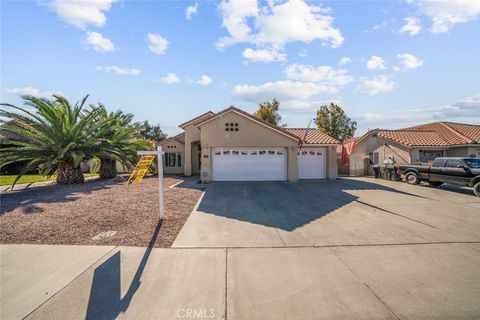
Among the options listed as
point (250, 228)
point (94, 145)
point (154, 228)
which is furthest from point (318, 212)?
point (94, 145)

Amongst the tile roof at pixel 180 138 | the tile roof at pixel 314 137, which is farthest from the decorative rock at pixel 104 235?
the tile roof at pixel 180 138

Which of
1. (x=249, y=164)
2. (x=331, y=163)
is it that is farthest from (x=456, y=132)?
(x=249, y=164)

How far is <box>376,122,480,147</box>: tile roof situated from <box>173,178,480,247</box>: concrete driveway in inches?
377

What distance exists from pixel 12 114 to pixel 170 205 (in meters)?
9.92

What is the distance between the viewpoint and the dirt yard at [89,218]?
5.92 m

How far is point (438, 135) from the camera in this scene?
2209 cm

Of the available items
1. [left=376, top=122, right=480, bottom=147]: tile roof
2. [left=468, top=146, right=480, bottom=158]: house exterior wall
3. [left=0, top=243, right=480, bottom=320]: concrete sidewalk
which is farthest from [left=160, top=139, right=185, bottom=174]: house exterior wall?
[left=468, top=146, right=480, bottom=158]: house exterior wall

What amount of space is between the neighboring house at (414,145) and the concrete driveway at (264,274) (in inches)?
571

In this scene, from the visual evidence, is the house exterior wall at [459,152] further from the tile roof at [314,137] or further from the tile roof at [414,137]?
the tile roof at [314,137]

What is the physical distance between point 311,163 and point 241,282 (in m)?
15.6

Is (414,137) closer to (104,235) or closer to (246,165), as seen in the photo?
(246,165)

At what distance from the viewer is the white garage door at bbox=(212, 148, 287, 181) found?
1705 centimetres

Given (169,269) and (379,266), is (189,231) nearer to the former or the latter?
→ (169,269)

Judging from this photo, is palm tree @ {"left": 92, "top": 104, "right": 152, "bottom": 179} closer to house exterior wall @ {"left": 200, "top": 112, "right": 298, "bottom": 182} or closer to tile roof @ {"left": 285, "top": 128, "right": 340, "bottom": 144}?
house exterior wall @ {"left": 200, "top": 112, "right": 298, "bottom": 182}
